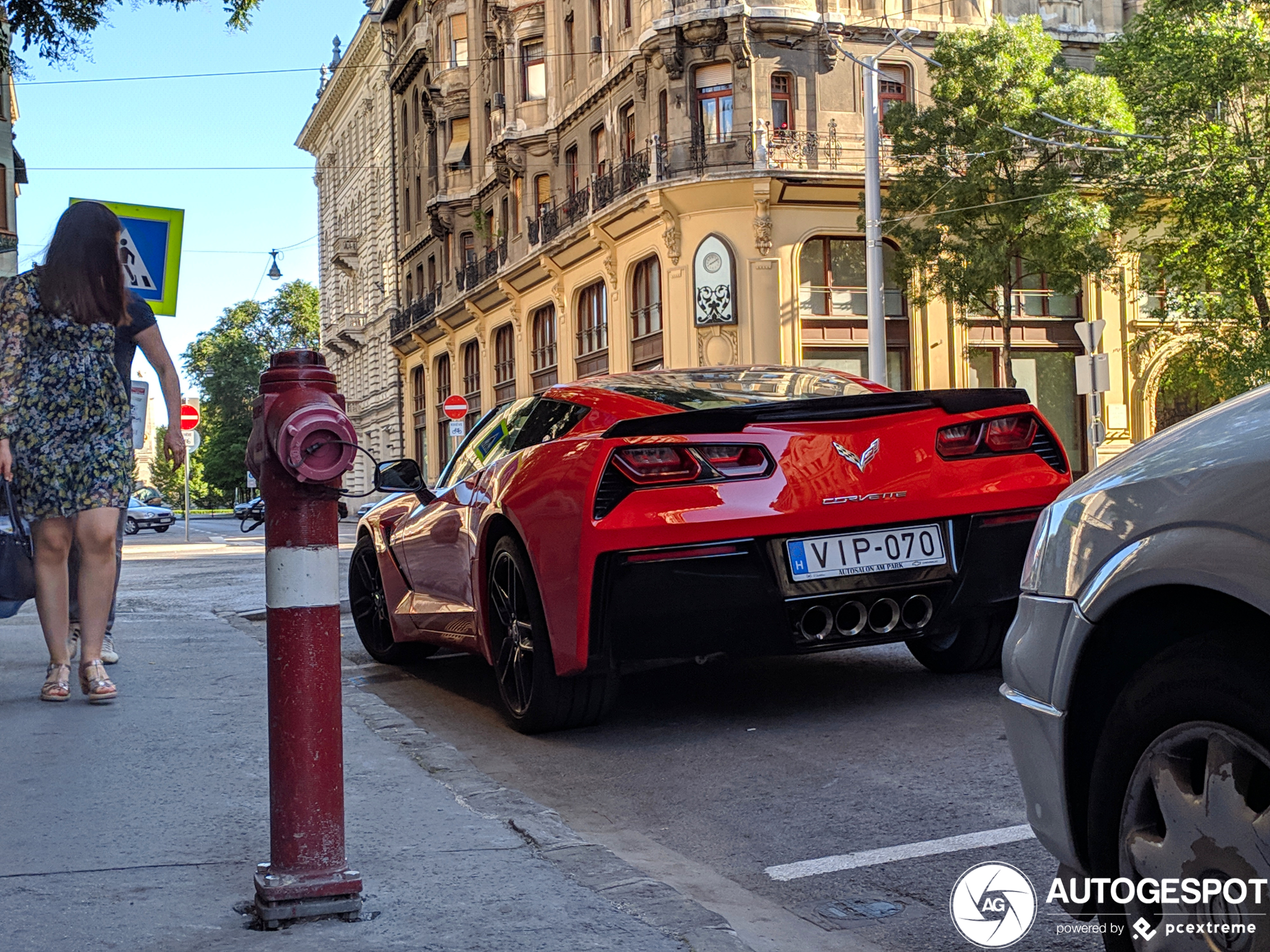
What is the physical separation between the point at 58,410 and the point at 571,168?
33428mm

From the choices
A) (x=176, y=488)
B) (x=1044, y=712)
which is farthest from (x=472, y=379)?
(x=176, y=488)

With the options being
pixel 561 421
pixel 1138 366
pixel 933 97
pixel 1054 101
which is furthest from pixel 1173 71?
pixel 561 421

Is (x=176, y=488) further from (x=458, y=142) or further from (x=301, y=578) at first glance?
(x=301, y=578)

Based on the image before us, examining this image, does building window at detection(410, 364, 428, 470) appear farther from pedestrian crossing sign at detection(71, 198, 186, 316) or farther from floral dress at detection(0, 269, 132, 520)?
floral dress at detection(0, 269, 132, 520)

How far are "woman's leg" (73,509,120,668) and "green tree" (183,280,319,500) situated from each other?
87.3 metres

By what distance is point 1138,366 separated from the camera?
33344mm

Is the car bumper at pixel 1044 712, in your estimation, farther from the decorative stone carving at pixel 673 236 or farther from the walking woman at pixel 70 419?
the decorative stone carving at pixel 673 236

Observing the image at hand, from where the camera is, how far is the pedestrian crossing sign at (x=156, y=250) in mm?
8508

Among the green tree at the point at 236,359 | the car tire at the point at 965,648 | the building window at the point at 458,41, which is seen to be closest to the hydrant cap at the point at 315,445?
the car tire at the point at 965,648

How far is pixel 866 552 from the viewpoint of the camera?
4973 millimetres

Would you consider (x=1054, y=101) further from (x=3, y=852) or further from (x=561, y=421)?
(x=3, y=852)

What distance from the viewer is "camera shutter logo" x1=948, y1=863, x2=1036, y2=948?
9.49 ft

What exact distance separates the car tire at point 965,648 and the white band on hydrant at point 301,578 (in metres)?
3.50

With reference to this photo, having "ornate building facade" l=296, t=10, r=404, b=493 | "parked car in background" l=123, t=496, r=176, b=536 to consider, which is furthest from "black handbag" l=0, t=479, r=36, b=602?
"ornate building facade" l=296, t=10, r=404, b=493
